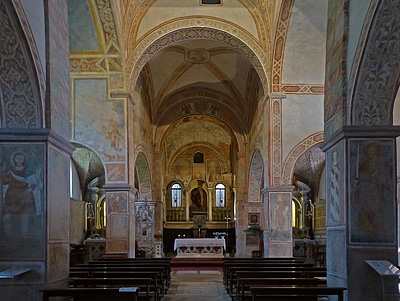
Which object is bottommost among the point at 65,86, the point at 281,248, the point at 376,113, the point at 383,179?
the point at 281,248

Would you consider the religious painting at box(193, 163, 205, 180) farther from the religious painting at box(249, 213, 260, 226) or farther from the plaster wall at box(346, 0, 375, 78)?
the plaster wall at box(346, 0, 375, 78)

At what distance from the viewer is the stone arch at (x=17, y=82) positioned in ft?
23.8

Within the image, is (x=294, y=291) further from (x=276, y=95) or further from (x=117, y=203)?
(x=276, y=95)

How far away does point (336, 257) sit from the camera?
8266 millimetres

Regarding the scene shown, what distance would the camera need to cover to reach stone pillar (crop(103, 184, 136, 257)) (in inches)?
624

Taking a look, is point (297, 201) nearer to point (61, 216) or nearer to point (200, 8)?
point (200, 8)

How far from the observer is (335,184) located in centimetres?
833

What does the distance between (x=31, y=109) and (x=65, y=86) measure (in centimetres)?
120

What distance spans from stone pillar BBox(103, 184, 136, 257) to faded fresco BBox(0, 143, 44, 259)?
8.02 meters

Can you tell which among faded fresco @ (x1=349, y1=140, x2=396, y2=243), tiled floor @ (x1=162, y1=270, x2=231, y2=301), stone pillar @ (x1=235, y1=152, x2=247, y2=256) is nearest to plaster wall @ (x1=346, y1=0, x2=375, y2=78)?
faded fresco @ (x1=349, y1=140, x2=396, y2=243)

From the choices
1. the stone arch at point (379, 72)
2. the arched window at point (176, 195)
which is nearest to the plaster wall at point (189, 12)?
the stone arch at point (379, 72)

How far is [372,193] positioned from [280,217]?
28.5 ft

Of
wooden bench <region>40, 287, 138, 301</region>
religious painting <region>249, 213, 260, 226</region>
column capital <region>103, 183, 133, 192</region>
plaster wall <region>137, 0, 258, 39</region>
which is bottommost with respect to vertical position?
wooden bench <region>40, 287, 138, 301</region>

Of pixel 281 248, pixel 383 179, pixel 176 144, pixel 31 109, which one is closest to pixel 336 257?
pixel 383 179
